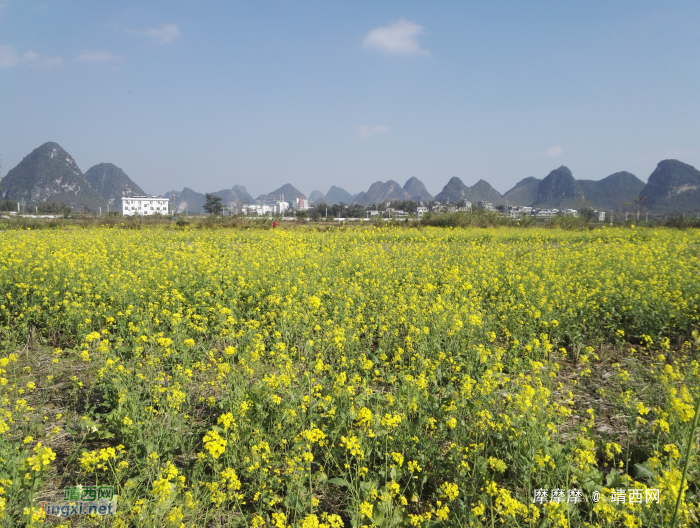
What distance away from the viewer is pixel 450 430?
2.72 metres

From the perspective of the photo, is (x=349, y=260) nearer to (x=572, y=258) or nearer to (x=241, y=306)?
(x=241, y=306)

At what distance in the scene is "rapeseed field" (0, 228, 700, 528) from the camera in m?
2.13

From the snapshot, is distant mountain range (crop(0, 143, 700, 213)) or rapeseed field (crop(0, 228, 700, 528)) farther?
distant mountain range (crop(0, 143, 700, 213))

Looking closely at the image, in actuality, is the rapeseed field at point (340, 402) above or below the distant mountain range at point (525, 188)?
below

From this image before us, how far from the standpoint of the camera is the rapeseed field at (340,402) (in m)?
2.13

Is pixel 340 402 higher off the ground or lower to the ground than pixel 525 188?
lower

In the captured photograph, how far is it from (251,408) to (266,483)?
1.87ft

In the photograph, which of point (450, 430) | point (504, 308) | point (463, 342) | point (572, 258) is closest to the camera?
point (450, 430)

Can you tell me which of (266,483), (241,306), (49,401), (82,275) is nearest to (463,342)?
(266,483)

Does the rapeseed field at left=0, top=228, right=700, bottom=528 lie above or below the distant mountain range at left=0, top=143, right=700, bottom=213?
below

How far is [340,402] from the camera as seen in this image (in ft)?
9.61

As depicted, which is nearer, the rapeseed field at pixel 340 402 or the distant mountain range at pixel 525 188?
the rapeseed field at pixel 340 402

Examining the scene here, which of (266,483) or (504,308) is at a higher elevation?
(504,308)

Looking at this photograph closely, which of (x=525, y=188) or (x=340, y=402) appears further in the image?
(x=525, y=188)
